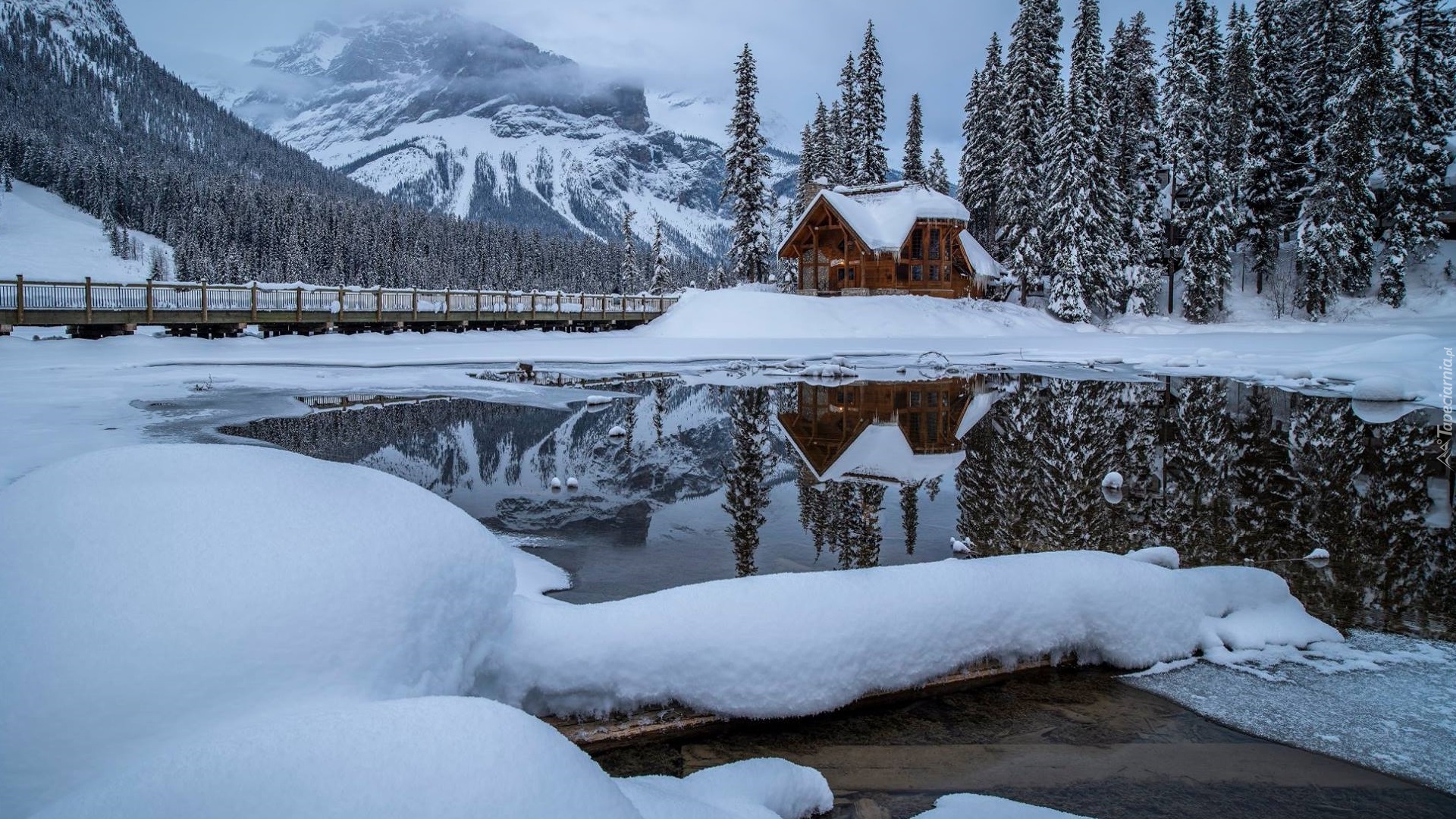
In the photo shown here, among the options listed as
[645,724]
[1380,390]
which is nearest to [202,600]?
[645,724]

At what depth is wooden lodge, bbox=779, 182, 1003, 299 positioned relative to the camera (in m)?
43.4

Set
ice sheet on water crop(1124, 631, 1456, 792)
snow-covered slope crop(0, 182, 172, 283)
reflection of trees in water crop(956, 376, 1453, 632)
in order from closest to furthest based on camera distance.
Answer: ice sheet on water crop(1124, 631, 1456, 792)
reflection of trees in water crop(956, 376, 1453, 632)
snow-covered slope crop(0, 182, 172, 283)

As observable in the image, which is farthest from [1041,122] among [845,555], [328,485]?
[328,485]

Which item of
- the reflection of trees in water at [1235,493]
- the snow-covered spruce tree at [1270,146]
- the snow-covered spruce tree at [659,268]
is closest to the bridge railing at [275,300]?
the reflection of trees in water at [1235,493]

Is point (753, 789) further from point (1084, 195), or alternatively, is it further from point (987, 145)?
point (987, 145)

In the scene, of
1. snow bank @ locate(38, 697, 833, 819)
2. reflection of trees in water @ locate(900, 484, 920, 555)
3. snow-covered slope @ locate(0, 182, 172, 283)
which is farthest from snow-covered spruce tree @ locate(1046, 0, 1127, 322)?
snow-covered slope @ locate(0, 182, 172, 283)

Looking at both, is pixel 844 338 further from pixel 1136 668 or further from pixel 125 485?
pixel 125 485

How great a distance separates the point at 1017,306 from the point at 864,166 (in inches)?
561

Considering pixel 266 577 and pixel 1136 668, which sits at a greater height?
pixel 266 577

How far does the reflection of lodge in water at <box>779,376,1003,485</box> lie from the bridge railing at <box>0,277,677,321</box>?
68.4 ft

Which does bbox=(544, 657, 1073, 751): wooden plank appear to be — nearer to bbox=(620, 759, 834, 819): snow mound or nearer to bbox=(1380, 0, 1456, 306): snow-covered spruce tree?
bbox=(620, 759, 834, 819): snow mound

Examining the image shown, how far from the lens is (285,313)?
99.8 ft

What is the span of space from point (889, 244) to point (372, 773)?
42.4 metres

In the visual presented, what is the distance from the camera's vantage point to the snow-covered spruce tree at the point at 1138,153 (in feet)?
146
